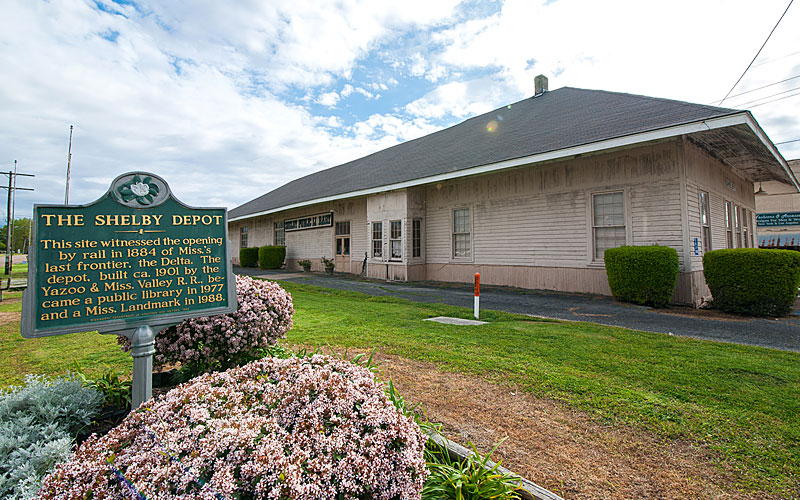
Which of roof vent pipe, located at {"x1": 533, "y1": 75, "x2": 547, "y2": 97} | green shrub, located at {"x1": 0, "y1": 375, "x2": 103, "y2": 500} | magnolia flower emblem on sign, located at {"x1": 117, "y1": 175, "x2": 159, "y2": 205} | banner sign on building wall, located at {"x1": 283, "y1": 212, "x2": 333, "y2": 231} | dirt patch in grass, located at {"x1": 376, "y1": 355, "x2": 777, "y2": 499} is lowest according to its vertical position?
dirt patch in grass, located at {"x1": 376, "y1": 355, "x2": 777, "y2": 499}

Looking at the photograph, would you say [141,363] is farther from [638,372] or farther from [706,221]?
[706,221]

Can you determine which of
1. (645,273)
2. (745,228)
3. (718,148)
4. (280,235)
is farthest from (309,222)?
(745,228)

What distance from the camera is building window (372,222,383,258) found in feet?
57.9

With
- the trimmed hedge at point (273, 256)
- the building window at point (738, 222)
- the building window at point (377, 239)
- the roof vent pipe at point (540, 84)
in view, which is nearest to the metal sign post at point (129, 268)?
the building window at point (377, 239)

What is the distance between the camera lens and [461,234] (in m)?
15.3

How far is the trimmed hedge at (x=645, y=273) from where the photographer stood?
9406 millimetres

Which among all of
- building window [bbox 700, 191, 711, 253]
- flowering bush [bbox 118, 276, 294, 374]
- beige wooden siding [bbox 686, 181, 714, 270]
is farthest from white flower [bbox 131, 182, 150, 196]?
building window [bbox 700, 191, 711, 253]

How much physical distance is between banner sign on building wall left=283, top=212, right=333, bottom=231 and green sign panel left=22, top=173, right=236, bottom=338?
18735 millimetres

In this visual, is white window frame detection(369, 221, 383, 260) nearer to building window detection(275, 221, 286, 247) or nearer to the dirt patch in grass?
building window detection(275, 221, 286, 247)

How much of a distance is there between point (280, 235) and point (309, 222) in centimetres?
432

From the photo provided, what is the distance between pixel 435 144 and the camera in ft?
64.4

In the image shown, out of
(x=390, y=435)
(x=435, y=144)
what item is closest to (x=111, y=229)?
(x=390, y=435)

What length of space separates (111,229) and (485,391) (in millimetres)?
3540

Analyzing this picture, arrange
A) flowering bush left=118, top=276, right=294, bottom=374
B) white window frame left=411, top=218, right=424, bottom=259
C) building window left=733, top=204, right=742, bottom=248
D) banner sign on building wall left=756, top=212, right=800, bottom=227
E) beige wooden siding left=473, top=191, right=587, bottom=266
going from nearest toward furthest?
flowering bush left=118, top=276, right=294, bottom=374 < beige wooden siding left=473, top=191, right=587, bottom=266 < building window left=733, top=204, right=742, bottom=248 < white window frame left=411, top=218, right=424, bottom=259 < banner sign on building wall left=756, top=212, right=800, bottom=227
